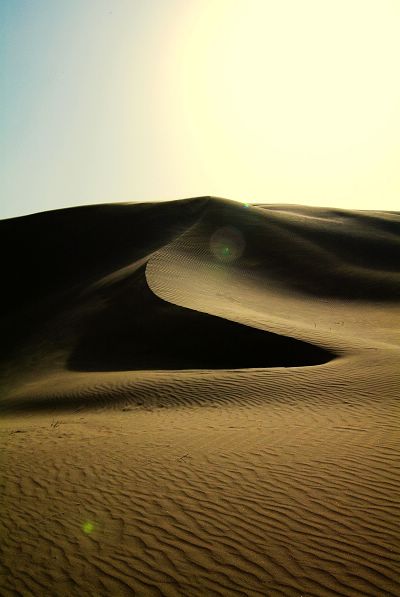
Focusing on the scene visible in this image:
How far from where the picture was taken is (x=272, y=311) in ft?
64.0

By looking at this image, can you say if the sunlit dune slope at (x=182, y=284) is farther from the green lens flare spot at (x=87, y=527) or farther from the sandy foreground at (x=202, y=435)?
the green lens flare spot at (x=87, y=527)

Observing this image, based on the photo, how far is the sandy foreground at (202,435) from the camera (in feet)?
13.4

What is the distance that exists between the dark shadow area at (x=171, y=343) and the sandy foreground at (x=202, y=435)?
2.7 inches

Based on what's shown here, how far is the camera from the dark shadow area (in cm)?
1370

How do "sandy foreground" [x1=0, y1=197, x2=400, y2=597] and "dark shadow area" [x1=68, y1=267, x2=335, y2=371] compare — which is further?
"dark shadow area" [x1=68, y1=267, x2=335, y2=371]

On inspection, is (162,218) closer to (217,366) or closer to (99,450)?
(217,366)

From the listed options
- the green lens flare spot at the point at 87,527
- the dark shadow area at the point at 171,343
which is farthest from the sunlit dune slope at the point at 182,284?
the green lens flare spot at the point at 87,527

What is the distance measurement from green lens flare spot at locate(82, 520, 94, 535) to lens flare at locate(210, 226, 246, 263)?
22977 millimetres

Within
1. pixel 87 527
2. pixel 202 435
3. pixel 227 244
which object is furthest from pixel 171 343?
pixel 227 244

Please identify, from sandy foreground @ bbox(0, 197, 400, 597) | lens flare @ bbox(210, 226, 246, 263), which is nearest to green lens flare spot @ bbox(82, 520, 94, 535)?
sandy foreground @ bbox(0, 197, 400, 597)

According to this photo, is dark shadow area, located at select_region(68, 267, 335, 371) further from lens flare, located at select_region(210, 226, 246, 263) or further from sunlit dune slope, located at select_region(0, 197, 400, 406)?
A: lens flare, located at select_region(210, 226, 246, 263)

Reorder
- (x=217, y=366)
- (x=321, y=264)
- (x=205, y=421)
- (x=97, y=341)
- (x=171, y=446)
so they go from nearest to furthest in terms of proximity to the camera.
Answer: (x=171, y=446) → (x=205, y=421) → (x=217, y=366) → (x=97, y=341) → (x=321, y=264)

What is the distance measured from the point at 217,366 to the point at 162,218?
25020 millimetres

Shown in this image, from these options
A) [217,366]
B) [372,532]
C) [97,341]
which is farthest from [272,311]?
[372,532]
